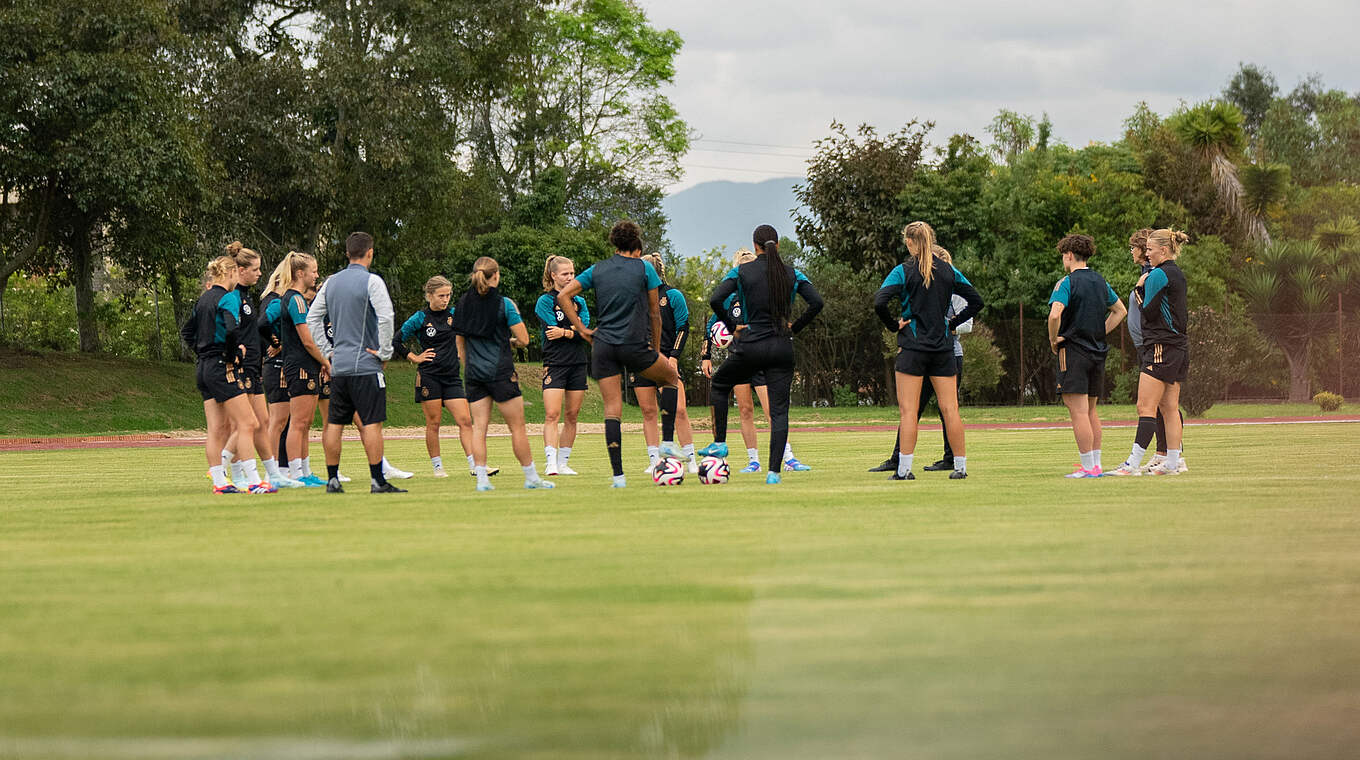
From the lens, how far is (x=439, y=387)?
1277 centimetres

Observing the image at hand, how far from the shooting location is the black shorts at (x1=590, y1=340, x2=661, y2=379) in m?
10.8

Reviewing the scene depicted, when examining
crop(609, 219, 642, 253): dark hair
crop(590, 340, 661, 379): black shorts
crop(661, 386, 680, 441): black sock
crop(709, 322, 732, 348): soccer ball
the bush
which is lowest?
the bush

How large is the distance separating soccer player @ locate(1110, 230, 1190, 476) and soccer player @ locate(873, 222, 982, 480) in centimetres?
149

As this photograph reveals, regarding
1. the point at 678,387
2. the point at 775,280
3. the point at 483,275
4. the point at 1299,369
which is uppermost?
the point at 483,275

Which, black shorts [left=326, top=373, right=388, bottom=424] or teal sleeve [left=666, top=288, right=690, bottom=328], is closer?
black shorts [left=326, top=373, right=388, bottom=424]

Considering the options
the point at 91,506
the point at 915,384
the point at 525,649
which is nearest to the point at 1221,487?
the point at 915,384

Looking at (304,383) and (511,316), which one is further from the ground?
(511,316)

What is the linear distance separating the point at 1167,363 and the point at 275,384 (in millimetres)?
7804

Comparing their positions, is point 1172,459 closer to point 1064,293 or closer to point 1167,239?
point 1064,293

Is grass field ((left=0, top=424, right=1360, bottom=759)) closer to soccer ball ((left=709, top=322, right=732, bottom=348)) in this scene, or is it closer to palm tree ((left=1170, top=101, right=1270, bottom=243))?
soccer ball ((left=709, top=322, right=732, bottom=348))

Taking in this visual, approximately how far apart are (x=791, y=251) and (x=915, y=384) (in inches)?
2525

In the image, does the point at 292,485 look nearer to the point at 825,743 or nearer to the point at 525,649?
the point at 525,649

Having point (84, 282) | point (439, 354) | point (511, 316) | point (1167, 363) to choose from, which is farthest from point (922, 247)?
point (84, 282)

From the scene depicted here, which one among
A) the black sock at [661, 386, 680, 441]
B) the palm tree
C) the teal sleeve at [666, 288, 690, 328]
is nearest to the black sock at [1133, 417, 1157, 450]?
the black sock at [661, 386, 680, 441]
